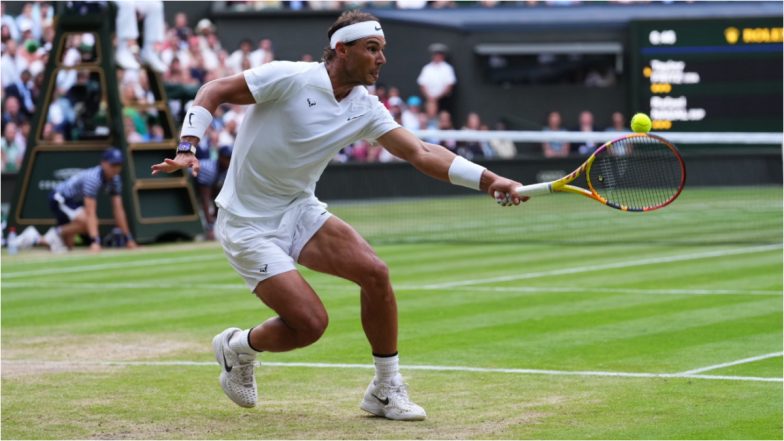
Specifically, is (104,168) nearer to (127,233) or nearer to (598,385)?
(127,233)

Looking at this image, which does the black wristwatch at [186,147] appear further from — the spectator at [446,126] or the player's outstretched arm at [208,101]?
the spectator at [446,126]

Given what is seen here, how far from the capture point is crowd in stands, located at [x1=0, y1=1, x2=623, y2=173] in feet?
76.1

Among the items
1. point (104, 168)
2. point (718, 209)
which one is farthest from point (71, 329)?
point (718, 209)

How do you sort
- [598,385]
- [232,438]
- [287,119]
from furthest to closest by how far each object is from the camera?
1. [598,385]
2. [287,119]
3. [232,438]

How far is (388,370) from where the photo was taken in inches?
328

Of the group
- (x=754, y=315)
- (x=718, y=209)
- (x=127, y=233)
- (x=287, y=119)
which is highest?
(x=287, y=119)

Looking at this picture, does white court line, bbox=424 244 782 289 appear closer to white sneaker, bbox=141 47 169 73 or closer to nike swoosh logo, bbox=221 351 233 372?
nike swoosh logo, bbox=221 351 233 372

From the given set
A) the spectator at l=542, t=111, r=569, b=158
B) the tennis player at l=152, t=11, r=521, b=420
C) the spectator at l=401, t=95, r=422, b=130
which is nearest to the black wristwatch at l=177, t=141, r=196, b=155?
the tennis player at l=152, t=11, r=521, b=420

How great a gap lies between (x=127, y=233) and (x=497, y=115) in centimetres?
1274

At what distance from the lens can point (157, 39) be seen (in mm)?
21797

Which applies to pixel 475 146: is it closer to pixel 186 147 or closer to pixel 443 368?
pixel 443 368

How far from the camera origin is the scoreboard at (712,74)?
29.4 metres

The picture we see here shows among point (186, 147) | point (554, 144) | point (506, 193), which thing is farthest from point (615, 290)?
point (554, 144)

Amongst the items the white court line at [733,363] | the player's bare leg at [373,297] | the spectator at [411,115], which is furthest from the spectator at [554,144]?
the player's bare leg at [373,297]
